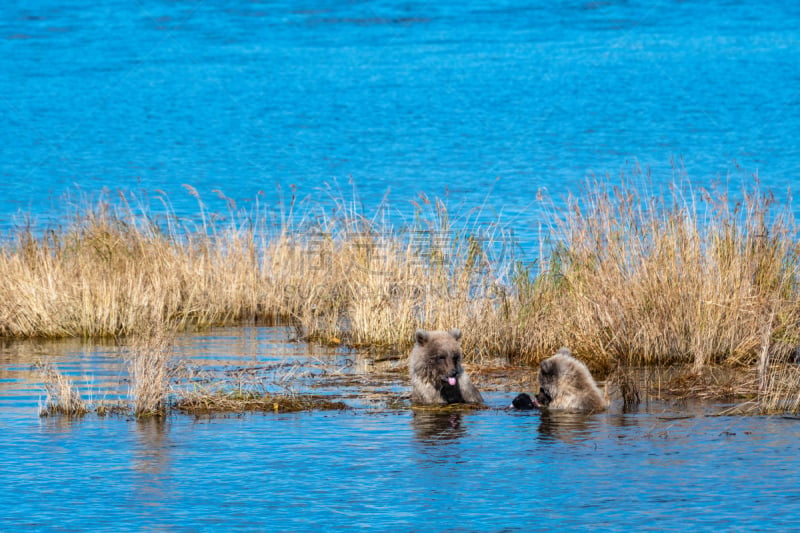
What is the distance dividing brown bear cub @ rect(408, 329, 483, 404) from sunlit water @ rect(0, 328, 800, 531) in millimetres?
222

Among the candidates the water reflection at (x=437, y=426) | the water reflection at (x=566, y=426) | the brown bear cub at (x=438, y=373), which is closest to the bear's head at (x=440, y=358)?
the brown bear cub at (x=438, y=373)

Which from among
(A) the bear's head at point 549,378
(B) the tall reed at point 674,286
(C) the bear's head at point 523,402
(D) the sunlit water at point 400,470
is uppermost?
(B) the tall reed at point 674,286

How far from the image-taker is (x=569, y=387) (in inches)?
478

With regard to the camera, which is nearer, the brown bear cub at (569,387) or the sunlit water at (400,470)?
the sunlit water at (400,470)

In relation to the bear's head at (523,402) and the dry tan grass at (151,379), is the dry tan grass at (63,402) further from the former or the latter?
the bear's head at (523,402)

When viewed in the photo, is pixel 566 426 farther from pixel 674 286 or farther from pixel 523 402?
pixel 674 286

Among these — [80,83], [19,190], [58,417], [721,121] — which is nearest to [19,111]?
[80,83]

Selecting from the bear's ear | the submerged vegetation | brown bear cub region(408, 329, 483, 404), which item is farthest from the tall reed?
brown bear cub region(408, 329, 483, 404)

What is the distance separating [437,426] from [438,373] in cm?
95

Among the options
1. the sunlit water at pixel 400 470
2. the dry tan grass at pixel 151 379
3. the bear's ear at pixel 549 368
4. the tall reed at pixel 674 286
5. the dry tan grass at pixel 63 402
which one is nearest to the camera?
the sunlit water at pixel 400 470

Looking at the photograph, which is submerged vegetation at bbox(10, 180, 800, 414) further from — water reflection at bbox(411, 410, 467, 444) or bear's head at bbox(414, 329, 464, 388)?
water reflection at bbox(411, 410, 467, 444)

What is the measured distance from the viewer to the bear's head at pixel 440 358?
40.3 ft

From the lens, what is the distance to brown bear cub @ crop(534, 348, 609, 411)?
39.8 feet

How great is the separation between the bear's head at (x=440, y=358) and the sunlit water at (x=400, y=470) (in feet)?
1.18
